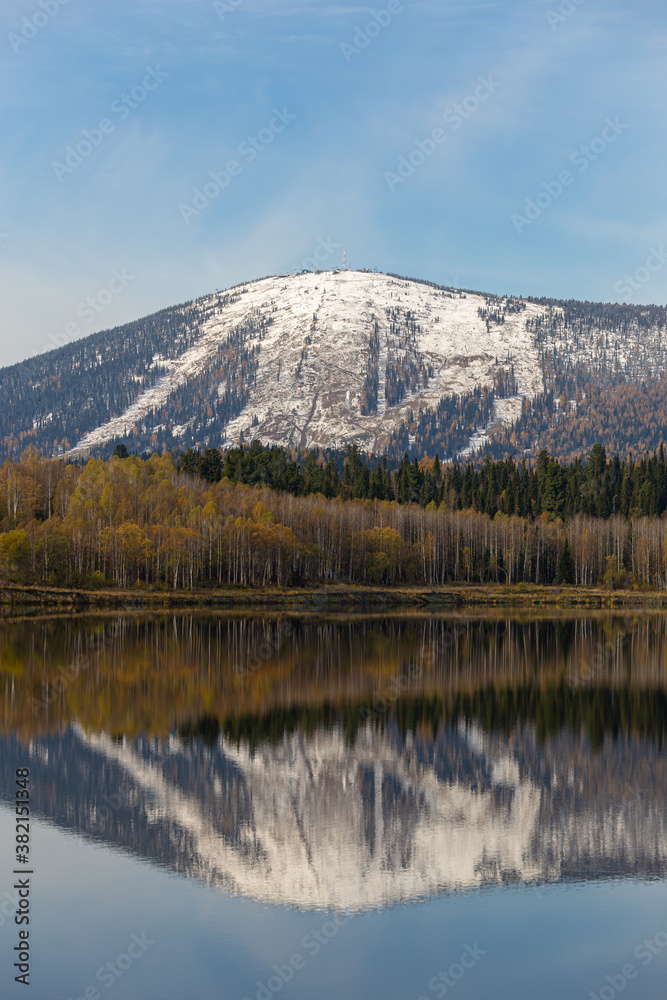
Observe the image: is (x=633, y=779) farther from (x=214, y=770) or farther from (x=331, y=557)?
(x=331, y=557)

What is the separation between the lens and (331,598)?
417 feet

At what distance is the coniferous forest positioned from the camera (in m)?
116

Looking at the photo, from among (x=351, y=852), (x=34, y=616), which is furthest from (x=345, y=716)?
(x=34, y=616)

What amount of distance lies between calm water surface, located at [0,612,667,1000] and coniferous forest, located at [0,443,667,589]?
63.7 meters

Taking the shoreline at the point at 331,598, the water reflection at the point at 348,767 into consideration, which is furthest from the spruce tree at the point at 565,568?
the water reflection at the point at 348,767

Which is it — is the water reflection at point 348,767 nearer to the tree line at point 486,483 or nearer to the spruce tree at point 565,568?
the spruce tree at point 565,568

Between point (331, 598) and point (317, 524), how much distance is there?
13813 millimetres

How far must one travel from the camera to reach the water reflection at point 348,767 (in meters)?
24.3

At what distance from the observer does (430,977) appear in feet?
59.5

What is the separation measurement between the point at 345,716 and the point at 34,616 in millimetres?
58521

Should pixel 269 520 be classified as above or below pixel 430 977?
above

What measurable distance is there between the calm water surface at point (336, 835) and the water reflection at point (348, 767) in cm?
11

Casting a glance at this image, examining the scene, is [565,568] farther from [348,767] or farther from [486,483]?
[348,767]

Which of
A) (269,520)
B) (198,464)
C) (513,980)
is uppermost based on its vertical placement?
(198,464)
